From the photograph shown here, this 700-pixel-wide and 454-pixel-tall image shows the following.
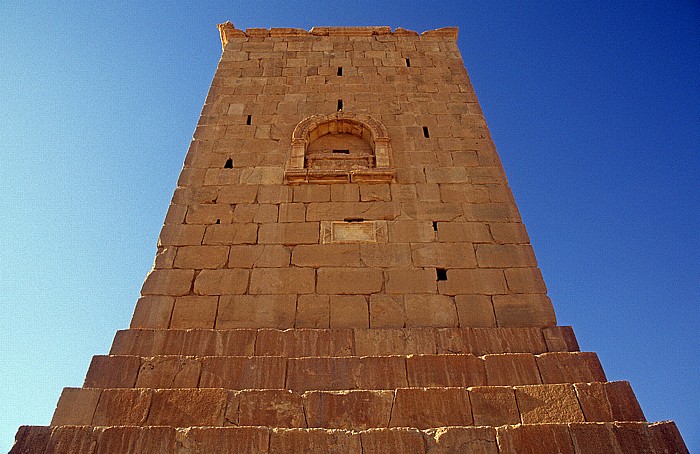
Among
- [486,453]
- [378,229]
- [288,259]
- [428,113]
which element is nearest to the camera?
[486,453]

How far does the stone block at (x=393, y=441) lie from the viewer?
359 cm

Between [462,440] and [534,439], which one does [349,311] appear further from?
[534,439]

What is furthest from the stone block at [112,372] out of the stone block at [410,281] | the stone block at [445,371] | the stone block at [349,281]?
the stone block at [410,281]

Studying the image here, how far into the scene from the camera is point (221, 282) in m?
5.78

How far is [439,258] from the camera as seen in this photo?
6.03 meters

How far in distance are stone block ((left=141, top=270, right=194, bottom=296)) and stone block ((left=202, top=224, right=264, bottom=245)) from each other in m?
0.58

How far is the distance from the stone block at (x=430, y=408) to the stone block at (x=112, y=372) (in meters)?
2.46

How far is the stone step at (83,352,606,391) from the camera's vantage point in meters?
4.48

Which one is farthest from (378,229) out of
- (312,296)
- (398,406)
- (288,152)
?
(398,406)

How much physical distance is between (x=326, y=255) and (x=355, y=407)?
89.8 inches

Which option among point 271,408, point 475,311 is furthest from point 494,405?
point 271,408

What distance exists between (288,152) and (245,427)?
482 centimetres

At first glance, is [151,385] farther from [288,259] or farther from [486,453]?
[486,453]

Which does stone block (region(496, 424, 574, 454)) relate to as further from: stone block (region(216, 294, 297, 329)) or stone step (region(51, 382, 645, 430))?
stone block (region(216, 294, 297, 329))
